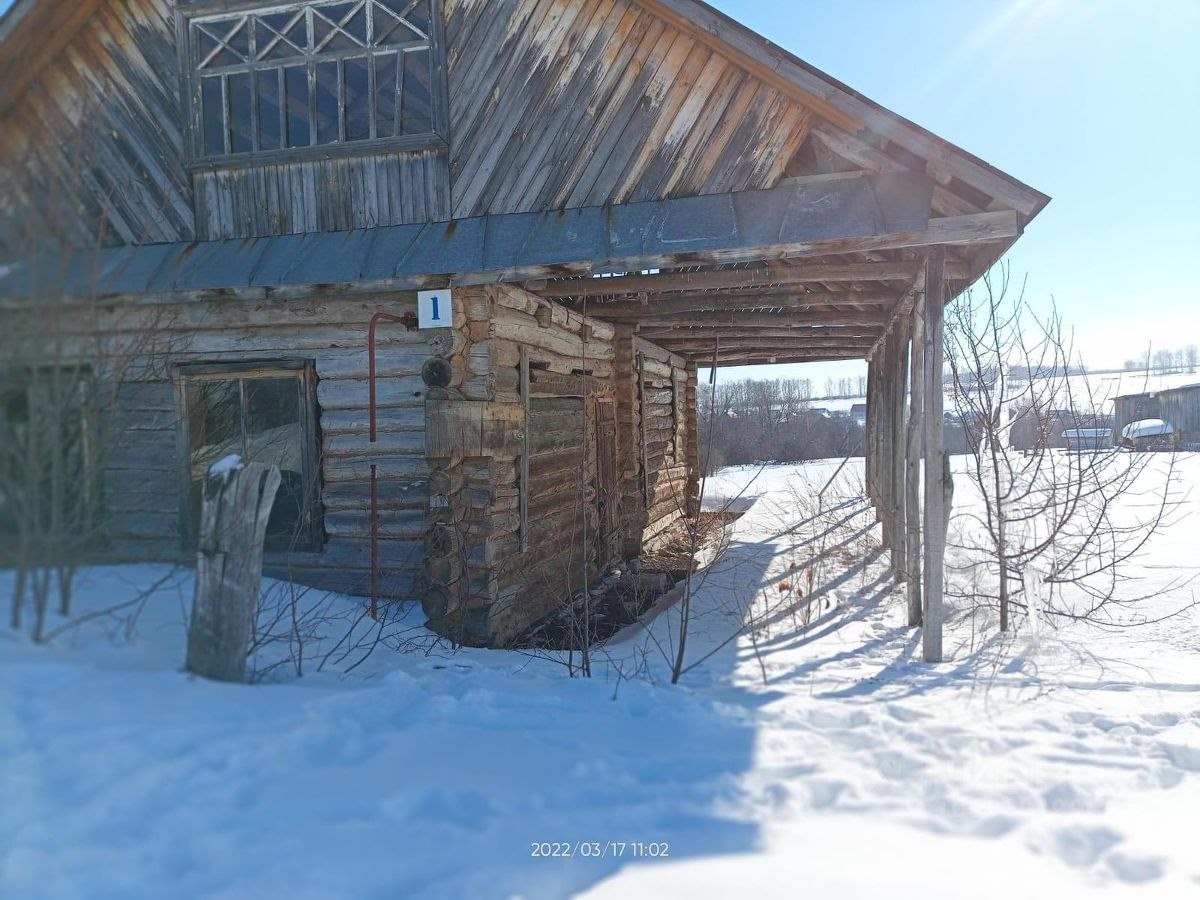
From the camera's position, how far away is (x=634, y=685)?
4.60 m

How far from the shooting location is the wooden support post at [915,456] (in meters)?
6.43

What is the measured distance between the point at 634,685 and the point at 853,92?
428 centimetres

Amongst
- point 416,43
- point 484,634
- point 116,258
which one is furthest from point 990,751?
point 116,258

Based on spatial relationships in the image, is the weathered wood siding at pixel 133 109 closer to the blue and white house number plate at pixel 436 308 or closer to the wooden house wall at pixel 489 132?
the wooden house wall at pixel 489 132

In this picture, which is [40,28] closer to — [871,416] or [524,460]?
[524,460]

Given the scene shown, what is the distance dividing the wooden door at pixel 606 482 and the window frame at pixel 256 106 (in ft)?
13.5

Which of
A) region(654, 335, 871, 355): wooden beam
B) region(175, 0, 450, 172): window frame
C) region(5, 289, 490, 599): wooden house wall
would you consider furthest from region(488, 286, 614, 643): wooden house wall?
region(654, 335, 871, 355): wooden beam

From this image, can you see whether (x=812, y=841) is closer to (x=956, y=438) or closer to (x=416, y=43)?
(x=416, y=43)

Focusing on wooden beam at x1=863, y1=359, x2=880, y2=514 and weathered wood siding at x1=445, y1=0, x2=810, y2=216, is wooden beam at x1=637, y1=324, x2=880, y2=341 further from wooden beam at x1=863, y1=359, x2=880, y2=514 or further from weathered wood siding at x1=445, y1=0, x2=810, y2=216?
weathered wood siding at x1=445, y1=0, x2=810, y2=216

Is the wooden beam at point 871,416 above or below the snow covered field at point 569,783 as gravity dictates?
above

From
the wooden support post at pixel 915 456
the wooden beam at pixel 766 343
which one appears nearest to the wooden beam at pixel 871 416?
the wooden beam at pixel 766 343

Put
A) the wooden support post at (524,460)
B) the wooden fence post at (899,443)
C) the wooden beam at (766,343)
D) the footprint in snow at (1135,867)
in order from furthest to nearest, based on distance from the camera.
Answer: the wooden beam at (766,343) < the wooden fence post at (899,443) < the wooden support post at (524,460) < the footprint in snow at (1135,867)

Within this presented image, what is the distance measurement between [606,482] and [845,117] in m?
5.63

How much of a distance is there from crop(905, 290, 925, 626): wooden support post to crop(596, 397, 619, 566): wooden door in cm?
374
